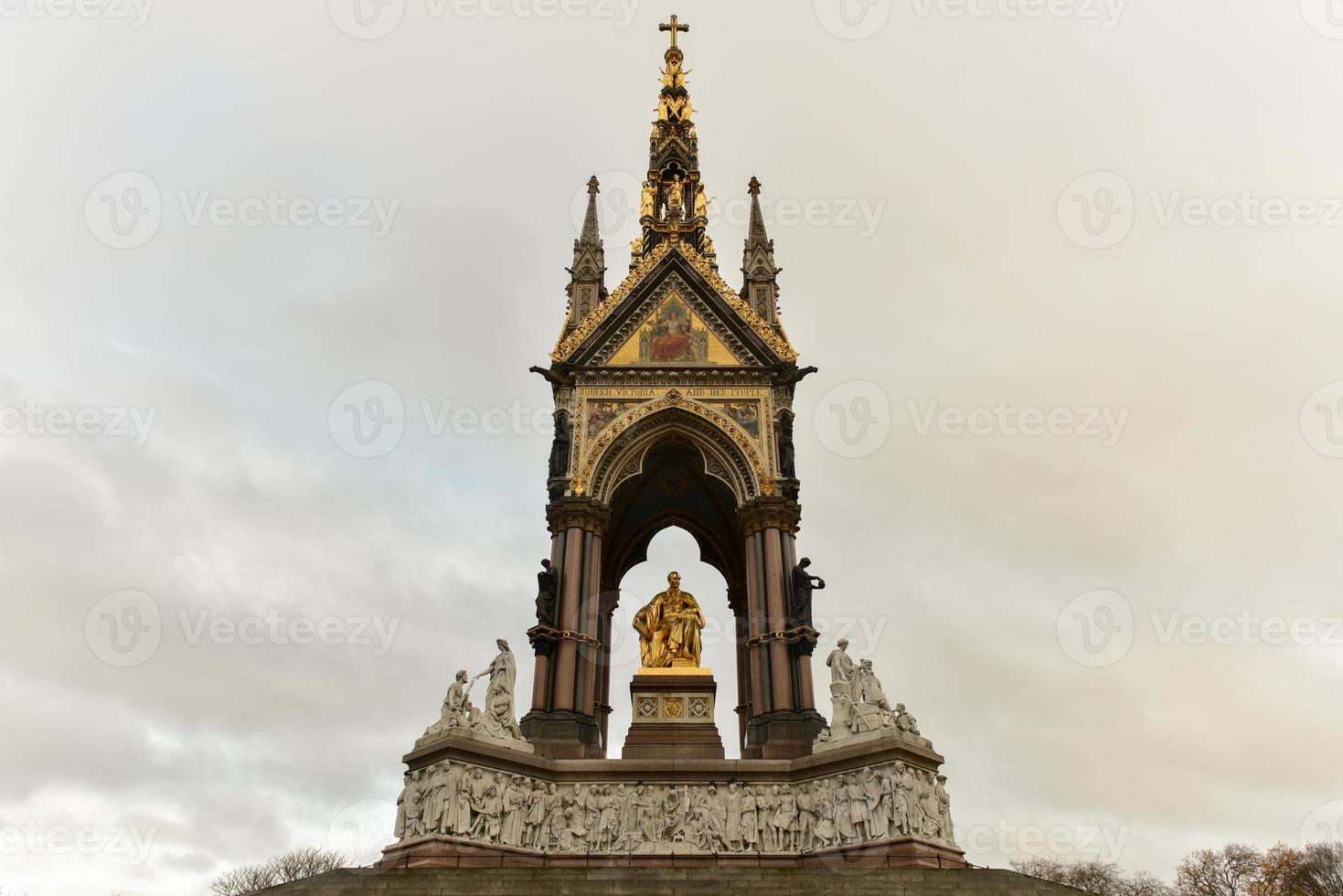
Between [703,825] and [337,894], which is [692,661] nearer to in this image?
[703,825]

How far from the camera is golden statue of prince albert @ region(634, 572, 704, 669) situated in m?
20.4

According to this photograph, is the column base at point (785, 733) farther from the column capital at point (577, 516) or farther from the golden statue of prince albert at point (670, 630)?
the column capital at point (577, 516)

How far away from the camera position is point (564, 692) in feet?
59.5

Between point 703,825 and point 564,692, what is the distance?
Result: 146 inches

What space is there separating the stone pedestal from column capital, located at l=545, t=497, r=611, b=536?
3.28 metres

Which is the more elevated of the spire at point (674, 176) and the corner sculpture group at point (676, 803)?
the spire at point (674, 176)

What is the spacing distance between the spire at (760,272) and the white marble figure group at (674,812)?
11.5m

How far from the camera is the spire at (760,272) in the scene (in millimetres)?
23641

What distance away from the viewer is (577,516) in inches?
794

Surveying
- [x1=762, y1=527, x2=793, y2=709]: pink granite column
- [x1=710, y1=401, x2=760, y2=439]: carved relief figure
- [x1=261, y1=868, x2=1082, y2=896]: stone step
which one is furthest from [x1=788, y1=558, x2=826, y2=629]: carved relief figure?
[x1=261, y1=868, x2=1082, y2=896]: stone step

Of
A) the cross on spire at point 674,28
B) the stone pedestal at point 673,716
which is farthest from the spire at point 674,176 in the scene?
the stone pedestal at point 673,716

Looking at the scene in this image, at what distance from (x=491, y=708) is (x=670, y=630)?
5.18 meters

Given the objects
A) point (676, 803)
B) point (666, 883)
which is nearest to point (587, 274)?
point (676, 803)

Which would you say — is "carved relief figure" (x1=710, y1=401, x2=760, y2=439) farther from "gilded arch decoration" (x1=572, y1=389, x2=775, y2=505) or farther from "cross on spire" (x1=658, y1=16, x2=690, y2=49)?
"cross on spire" (x1=658, y1=16, x2=690, y2=49)
